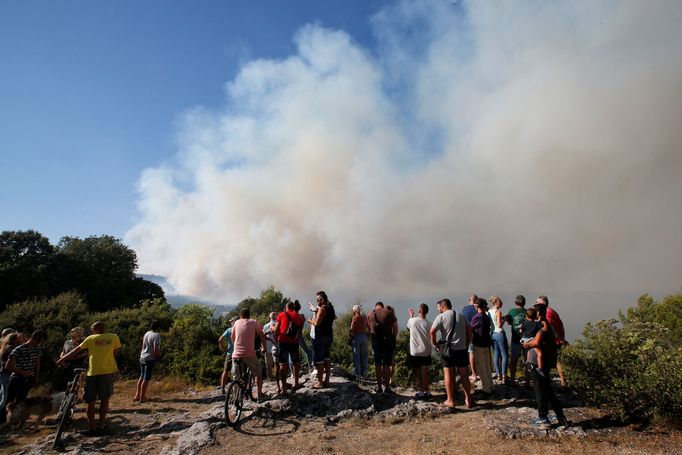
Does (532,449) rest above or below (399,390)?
below

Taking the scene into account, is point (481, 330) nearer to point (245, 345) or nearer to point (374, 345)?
point (374, 345)

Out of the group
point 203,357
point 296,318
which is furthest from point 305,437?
point 203,357

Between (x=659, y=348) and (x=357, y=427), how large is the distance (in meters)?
5.72

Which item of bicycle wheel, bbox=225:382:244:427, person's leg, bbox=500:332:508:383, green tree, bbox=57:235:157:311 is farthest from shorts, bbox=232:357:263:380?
green tree, bbox=57:235:157:311

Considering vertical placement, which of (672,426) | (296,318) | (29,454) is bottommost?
(29,454)

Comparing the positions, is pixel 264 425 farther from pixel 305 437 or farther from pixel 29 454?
pixel 29 454

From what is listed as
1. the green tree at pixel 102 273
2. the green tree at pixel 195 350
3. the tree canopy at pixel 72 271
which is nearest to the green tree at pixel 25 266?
the tree canopy at pixel 72 271

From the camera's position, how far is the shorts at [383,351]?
314 inches

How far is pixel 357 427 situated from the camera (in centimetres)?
671

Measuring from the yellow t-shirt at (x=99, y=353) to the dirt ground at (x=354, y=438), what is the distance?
1202 millimetres

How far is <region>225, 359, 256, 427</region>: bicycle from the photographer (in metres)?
6.64

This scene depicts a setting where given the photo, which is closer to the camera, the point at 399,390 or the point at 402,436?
the point at 402,436

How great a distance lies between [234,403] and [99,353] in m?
2.58

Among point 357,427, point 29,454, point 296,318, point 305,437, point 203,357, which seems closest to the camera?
Result: point 29,454
